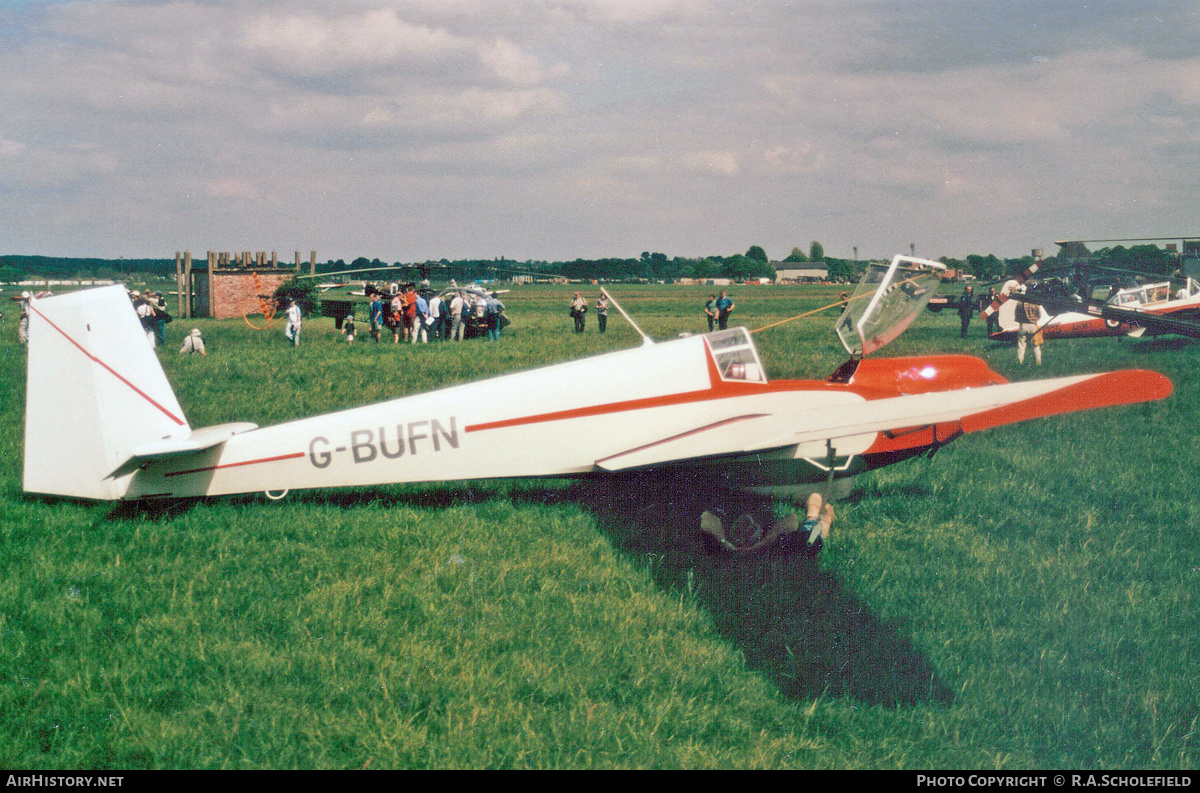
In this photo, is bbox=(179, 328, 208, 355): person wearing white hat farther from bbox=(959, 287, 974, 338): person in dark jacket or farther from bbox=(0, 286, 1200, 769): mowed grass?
bbox=(959, 287, 974, 338): person in dark jacket

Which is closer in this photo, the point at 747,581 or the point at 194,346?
the point at 747,581

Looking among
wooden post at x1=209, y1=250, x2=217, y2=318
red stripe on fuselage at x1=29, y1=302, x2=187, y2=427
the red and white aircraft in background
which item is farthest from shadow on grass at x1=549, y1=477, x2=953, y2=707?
wooden post at x1=209, y1=250, x2=217, y2=318

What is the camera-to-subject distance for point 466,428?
6.58 metres

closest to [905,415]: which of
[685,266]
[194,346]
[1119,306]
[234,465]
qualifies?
[234,465]

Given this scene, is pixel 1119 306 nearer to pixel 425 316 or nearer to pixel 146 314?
pixel 425 316

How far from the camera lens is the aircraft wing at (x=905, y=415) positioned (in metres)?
4.07

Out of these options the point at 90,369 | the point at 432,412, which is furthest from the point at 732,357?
the point at 90,369

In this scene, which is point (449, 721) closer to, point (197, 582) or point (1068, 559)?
point (197, 582)

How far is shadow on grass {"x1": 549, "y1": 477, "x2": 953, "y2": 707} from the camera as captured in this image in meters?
4.36

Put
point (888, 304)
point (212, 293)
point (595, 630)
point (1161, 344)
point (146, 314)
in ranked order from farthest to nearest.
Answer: point (212, 293) < point (1161, 344) < point (146, 314) < point (888, 304) < point (595, 630)

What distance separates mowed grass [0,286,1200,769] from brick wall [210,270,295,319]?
3119 cm

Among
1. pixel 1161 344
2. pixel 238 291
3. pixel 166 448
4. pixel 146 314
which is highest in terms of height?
pixel 238 291

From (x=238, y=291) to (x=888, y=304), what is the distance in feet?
118

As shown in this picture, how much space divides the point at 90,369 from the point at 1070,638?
7.07m
